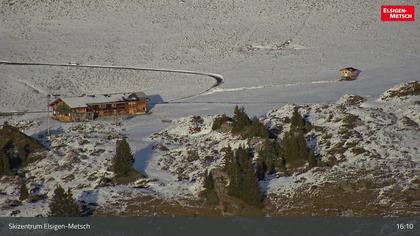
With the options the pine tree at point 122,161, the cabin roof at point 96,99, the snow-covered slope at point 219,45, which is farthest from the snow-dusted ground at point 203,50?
the cabin roof at point 96,99

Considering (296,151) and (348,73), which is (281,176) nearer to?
(296,151)

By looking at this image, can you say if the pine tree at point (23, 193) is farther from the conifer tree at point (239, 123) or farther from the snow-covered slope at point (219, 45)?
the snow-covered slope at point (219, 45)

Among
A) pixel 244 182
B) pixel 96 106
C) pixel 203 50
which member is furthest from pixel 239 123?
pixel 203 50

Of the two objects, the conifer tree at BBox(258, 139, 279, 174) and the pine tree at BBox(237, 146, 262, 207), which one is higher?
the conifer tree at BBox(258, 139, 279, 174)

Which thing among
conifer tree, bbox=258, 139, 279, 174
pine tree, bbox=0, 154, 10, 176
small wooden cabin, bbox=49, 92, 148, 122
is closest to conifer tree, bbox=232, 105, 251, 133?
conifer tree, bbox=258, 139, 279, 174

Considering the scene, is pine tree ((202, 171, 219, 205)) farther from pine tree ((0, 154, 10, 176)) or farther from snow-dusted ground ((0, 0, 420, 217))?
pine tree ((0, 154, 10, 176))

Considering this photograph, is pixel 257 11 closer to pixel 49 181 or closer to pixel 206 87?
pixel 206 87
